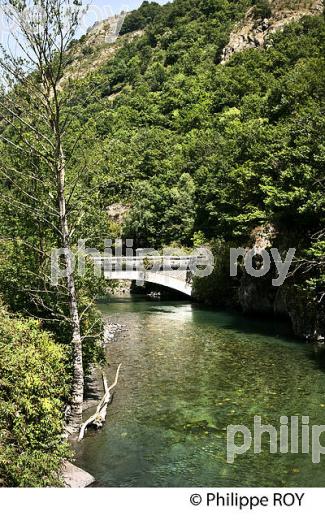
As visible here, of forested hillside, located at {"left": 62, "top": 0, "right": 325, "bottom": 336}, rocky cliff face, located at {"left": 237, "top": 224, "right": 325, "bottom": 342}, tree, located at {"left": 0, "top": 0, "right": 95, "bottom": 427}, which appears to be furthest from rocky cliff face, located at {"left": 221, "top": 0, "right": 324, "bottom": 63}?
tree, located at {"left": 0, "top": 0, "right": 95, "bottom": 427}

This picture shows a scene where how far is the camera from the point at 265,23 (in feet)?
298

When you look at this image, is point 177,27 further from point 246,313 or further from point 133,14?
point 246,313

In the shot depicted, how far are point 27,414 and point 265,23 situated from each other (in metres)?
94.5

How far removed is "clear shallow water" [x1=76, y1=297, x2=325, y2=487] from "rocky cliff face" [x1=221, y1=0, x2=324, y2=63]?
7417 centimetres

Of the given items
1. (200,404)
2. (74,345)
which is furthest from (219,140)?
(74,345)

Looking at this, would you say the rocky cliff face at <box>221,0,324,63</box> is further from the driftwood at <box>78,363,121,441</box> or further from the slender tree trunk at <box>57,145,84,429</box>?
the driftwood at <box>78,363,121,441</box>

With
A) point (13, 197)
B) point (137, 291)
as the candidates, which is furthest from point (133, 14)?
point (13, 197)

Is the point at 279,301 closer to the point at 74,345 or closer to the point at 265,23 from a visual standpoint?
the point at 74,345

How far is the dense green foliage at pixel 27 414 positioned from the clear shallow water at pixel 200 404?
1.83 metres

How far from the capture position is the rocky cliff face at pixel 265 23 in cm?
8788

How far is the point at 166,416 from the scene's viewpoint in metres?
14.8

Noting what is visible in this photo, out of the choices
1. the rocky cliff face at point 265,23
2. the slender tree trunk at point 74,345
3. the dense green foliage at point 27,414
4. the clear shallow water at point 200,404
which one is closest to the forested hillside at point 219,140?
the rocky cliff face at point 265,23

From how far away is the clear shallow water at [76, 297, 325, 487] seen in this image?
37.1 ft

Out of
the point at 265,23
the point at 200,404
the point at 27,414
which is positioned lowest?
the point at 200,404
